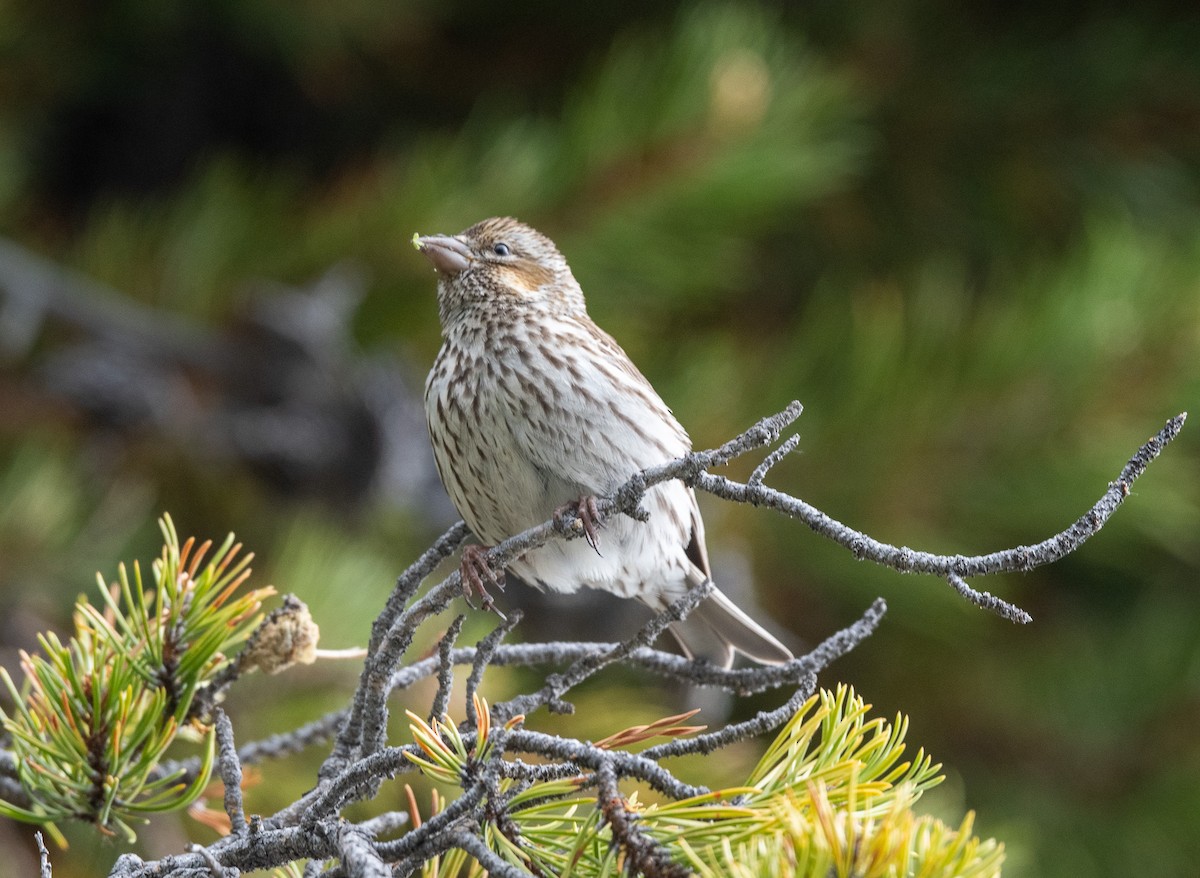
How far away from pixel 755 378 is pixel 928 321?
406 millimetres

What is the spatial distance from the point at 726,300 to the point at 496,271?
1705 mm

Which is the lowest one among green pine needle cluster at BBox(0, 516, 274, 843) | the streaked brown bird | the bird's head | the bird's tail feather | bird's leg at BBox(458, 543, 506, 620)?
green pine needle cluster at BBox(0, 516, 274, 843)

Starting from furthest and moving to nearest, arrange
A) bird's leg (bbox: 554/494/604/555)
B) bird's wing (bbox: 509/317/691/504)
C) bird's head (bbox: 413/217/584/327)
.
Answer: bird's head (bbox: 413/217/584/327), bird's wing (bbox: 509/317/691/504), bird's leg (bbox: 554/494/604/555)

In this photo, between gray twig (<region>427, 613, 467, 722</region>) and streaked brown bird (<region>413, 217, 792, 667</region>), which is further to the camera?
streaked brown bird (<region>413, 217, 792, 667</region>)

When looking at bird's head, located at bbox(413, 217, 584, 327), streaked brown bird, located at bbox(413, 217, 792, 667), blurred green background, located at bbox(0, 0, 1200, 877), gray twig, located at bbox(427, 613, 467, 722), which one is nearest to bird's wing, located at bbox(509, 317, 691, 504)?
streaked brown bird, located at bbox(413, 217, 792, 667)

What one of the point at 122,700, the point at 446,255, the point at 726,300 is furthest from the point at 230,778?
the point at 726,300

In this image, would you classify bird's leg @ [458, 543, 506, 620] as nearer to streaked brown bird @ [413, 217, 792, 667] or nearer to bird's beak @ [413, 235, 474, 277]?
streaked brown bird @ [413, 217, 792, 667]

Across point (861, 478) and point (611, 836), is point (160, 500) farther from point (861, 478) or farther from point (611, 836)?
point (611, 836)

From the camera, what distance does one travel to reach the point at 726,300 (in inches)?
157

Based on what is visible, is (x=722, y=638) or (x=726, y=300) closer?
(x=722, y=638)

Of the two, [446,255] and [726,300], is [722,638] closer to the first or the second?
[446,255]

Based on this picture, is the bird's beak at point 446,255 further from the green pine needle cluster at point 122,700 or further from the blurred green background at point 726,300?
the green pine needle cluster at point 122,700

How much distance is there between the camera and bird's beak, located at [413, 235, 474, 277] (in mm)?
2373

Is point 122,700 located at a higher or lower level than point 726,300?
lower
